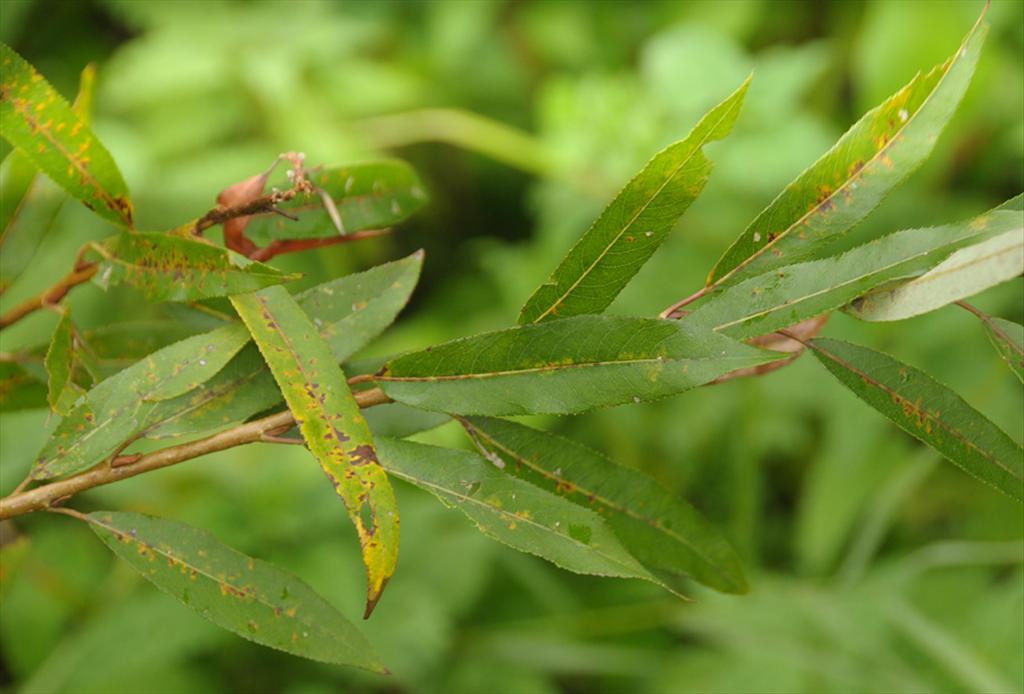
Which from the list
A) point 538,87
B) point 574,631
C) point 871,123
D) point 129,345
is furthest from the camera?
point 538,87

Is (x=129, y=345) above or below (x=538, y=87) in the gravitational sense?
above

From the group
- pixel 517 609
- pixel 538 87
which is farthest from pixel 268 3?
pixel 517 609

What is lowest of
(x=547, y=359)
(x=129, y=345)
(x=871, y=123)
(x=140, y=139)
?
(x=140, y=139)

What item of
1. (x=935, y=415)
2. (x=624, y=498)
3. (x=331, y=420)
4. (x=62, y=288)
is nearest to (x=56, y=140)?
(x=62, y=288)

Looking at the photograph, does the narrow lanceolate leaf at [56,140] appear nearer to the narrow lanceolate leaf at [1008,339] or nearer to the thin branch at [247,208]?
the thin branch at [247,208]

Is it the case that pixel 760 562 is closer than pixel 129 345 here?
No

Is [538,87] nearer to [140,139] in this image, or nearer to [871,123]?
[140,139]

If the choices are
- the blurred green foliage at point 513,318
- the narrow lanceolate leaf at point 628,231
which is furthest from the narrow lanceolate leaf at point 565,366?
the blurred green foliage at point 513,318
